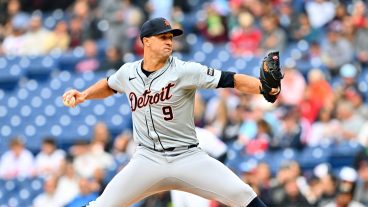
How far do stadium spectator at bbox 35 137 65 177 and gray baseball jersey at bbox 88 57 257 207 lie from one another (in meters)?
6.90

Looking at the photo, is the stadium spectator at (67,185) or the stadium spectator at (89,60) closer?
the stadium spectator at (67,185)

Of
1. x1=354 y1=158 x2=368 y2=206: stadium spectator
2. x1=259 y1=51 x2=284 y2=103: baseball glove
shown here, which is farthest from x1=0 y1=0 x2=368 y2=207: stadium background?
x1=259 y1=51 x2=284 y2=103: baseball glove

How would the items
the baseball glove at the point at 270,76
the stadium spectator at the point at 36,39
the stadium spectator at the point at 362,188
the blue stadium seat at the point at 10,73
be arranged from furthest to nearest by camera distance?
1. the stadium spectator at the point at 36,39
2. the blue stadium seat at the point at 10,73
3. the stadium spectator at the point at 362,188
4. the baseball glove at the point at 270,76

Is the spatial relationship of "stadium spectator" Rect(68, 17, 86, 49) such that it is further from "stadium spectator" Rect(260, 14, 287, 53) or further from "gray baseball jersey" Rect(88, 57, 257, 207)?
"gray baseball jersey" Rect(88, 57, 257, 207)

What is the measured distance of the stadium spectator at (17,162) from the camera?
14492 millimetres

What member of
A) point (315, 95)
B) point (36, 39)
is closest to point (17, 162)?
point (36, 39)

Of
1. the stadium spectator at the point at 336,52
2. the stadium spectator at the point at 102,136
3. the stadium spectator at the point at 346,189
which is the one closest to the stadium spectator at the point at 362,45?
Answer: the stadium spectator at the point at 336,52

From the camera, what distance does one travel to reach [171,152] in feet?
23.4

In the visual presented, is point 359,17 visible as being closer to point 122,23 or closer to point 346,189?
point 346,189

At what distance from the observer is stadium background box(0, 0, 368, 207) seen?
40.1ft

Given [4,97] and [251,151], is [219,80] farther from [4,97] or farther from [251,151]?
[4,97]

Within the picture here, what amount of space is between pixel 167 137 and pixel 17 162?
25.9ft

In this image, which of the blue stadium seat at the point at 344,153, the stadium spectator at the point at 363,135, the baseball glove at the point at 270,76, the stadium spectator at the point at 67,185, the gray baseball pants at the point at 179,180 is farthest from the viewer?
the stadium spectator at the point at 67,185

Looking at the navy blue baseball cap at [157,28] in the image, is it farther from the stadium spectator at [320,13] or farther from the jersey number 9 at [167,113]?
the stadium spectator at [320,13]
